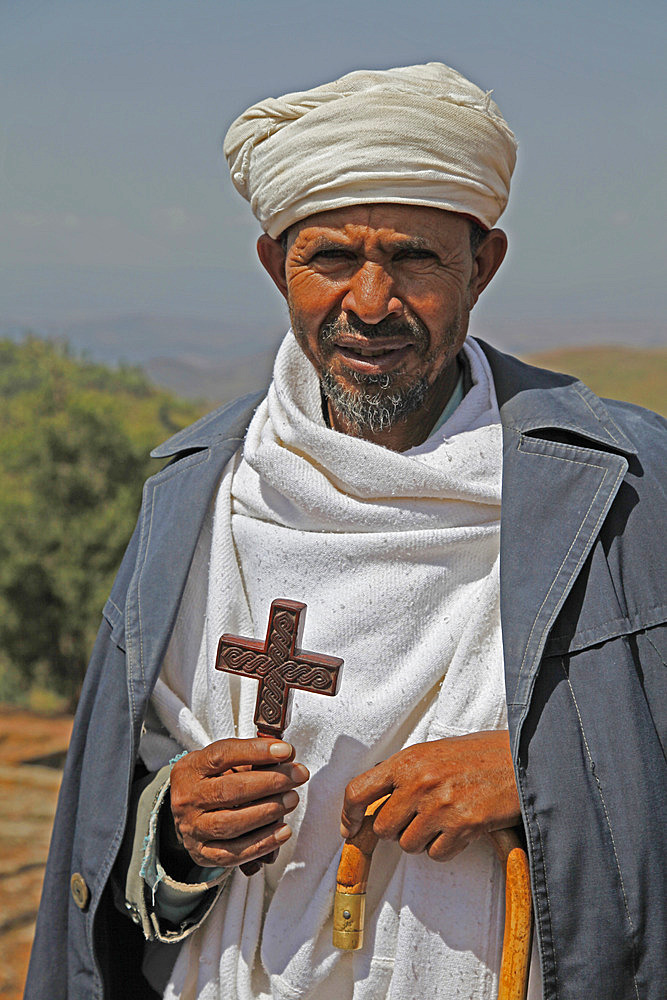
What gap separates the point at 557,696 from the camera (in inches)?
65.9

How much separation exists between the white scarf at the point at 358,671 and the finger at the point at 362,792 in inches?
3.5

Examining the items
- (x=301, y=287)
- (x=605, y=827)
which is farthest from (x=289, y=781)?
(x=301, y=287)

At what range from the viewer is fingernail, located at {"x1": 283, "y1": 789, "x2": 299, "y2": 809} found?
5.75ft

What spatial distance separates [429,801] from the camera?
167cm

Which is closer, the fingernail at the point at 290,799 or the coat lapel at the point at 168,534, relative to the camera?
the fingernail at the point at 290,799

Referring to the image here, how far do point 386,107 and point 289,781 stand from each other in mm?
1277

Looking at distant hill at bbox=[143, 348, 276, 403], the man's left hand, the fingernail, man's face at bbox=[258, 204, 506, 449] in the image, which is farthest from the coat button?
distant hill at bbox=[143, 348, 276, 403]

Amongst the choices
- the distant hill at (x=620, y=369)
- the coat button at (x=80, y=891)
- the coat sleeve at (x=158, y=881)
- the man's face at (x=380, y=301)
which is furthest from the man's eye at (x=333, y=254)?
the distant hill at (x=620, y=369)

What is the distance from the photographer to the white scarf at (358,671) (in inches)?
69.0

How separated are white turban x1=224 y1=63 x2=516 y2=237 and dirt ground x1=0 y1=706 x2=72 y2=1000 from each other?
453 centimetres

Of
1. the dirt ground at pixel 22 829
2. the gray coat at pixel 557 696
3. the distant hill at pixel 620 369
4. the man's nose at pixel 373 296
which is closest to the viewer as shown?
the gray coat at pixel 557 696

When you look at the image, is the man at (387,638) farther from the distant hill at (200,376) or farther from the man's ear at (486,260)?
the distant hill at (200,376)

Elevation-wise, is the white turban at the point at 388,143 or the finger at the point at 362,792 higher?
the white turban at the point at 388,143

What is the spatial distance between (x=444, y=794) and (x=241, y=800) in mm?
365
